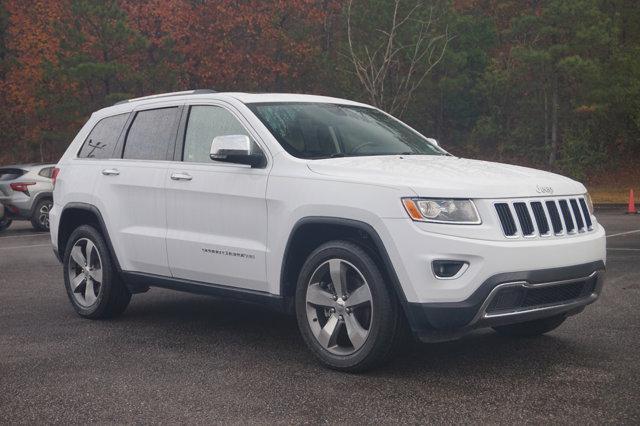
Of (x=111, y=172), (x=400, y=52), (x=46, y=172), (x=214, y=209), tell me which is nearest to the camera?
(x=214, y=209)

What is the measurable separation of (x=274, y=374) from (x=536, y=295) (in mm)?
1740

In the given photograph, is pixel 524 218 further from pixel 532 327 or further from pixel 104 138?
pixel 104 138

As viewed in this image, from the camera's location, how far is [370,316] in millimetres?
5914

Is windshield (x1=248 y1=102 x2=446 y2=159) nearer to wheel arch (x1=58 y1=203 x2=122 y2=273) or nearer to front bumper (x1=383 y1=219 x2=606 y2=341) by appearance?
A: front bumper (x1=383 y1=219 x2=606 y2=341)

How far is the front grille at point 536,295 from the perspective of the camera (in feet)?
18.2

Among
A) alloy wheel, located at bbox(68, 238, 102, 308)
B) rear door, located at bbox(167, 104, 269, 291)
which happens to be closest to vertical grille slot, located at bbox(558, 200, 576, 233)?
rear door, located at bbox(167, 104, 269, 291)

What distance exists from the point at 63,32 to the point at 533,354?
34.6 metres

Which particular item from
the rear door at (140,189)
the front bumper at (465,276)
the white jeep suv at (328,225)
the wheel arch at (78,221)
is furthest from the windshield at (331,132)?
the wheel arch at (78,221)

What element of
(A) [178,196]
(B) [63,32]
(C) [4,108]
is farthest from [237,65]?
(A) [178,196]

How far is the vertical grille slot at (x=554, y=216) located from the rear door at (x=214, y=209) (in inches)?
75.5

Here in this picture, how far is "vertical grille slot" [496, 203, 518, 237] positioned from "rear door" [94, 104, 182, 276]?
111 inches

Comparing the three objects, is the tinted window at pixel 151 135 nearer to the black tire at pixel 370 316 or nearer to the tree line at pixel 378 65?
the black tire at pixel 370 316

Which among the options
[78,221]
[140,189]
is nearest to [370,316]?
[140,189]

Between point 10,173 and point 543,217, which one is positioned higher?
point 543,217
